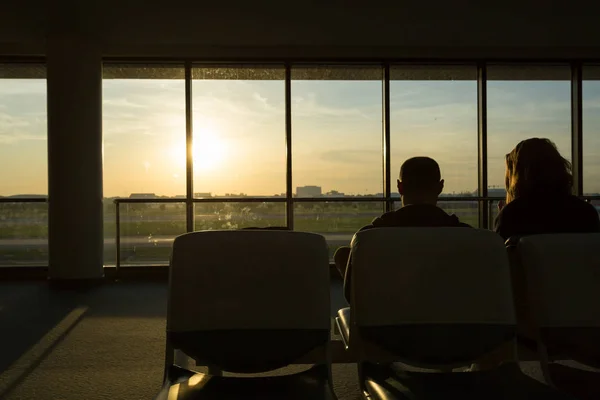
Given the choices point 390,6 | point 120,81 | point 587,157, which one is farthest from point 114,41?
point 587,157

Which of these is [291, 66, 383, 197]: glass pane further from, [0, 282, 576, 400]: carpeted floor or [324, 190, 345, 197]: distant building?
[0, 282, 576, 400]: carpeted floor

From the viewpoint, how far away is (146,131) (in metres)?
7.21

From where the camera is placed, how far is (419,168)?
2268 mm

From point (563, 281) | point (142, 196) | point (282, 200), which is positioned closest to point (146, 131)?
point (142, 196)

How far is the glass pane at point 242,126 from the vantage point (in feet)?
23.6

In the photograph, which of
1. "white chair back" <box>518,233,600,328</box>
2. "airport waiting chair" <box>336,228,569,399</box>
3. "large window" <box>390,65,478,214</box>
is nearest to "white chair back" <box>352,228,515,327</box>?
"airport waiting chair" <box>336,228,569,399</box>

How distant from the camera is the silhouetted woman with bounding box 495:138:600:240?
2121 mm

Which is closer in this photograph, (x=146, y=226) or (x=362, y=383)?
(x=362, y=383)

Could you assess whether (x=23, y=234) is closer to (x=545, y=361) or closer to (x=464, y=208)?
(x=464, y=208)

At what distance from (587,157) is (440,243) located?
6654 millimetres

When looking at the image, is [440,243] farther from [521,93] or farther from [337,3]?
[521,93]

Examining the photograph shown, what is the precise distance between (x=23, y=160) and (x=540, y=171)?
678cm

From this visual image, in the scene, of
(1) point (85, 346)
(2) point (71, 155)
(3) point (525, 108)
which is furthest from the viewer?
(3) point (525, 108)

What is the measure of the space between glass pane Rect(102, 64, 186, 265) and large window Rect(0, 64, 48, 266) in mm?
922
